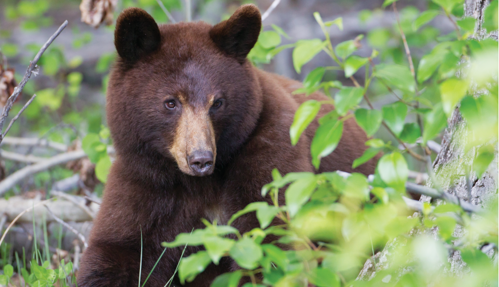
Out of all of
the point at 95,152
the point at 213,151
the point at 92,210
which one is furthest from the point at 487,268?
the point at 92,210

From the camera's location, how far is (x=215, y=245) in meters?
1.19

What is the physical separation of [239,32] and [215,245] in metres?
1.62

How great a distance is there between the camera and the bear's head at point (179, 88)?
7.93 ft

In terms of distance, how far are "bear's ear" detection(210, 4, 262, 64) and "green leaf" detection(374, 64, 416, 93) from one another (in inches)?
50.0

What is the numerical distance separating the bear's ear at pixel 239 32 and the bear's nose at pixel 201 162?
0.66m

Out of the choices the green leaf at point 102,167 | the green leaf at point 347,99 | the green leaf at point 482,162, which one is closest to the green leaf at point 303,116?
the green leaf at point 347,99

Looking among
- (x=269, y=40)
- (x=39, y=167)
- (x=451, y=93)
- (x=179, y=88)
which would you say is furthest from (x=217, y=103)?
(x=39, y=167)

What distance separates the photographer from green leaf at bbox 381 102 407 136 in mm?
1310

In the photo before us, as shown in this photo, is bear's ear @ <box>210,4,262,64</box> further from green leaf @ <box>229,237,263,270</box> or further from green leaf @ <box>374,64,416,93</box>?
green leaf @ <box>229,237,263,270</box>

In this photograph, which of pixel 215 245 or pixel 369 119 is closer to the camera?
pixel 215 245

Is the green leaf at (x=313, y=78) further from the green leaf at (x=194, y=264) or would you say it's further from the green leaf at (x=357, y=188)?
the green leaf at (x=194, y=264)

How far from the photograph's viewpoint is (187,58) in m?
2.48

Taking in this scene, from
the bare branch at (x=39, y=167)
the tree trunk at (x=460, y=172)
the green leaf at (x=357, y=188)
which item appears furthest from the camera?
the bare branch at (x=39, y=167)

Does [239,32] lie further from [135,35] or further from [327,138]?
[327,138]
